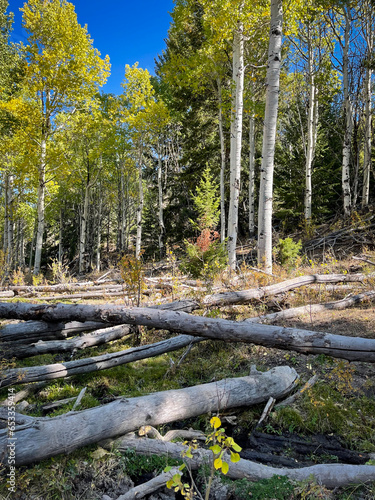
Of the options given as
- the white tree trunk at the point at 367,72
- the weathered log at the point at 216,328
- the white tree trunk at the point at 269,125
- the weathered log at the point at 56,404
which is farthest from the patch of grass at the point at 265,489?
the white tree trunk at the point at 367,72

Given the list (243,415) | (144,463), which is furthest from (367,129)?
(144,463)

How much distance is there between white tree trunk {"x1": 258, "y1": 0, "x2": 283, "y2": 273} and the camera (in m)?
7.11

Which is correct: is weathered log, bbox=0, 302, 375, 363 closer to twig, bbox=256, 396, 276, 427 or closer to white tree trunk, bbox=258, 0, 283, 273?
twig, bbox=256, 396, 276, 427

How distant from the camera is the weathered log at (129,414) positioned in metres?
2.20

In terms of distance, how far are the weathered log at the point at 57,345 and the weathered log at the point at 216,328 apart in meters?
0.44

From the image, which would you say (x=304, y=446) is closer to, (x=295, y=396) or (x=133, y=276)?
(x=295, y=396)

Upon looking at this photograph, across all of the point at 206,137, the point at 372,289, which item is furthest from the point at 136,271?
the point at 206,137

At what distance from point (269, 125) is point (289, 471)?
701 centimetres

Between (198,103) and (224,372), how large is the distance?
51.8 feet

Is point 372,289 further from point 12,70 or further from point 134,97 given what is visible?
point 12,70

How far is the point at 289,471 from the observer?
220 cm

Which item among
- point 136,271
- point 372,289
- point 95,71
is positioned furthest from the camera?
point 95,71

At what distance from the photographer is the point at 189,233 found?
18391 millimetres

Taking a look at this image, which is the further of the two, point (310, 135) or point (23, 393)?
point (310, 135)
